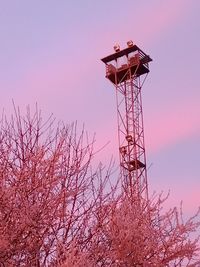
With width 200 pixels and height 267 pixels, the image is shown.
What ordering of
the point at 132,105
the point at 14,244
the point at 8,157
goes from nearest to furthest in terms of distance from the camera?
the point at 14,244 < the point at 8,157 < the point at 132,105

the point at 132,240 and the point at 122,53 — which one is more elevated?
the point at 122,53

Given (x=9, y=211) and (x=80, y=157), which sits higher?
(x=80, y=157)

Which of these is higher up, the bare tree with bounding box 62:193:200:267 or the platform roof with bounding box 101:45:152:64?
the platform roof with bounding box 101:45:152:64

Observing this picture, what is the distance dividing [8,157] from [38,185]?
3.54 ft

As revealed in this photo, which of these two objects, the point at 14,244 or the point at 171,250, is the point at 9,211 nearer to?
the point at 14,244

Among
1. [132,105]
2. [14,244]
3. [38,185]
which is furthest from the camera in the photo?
[132,105]

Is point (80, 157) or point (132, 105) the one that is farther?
point (132, 105)

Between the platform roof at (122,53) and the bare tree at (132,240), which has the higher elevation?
the platform roof at (122,53)

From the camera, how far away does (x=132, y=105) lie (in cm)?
3394

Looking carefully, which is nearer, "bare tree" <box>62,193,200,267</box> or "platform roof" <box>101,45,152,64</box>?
"bare tree" <box>62,193,200,267</box>

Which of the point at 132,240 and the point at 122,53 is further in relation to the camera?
the point at 122,53

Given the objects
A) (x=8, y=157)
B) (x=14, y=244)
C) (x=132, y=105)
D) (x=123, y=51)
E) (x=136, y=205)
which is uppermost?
(x=123, y=51)

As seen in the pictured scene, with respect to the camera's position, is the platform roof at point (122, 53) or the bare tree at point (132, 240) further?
the platform roof at point (122, 53)

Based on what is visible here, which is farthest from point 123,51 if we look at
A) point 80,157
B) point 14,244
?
point 14,244
